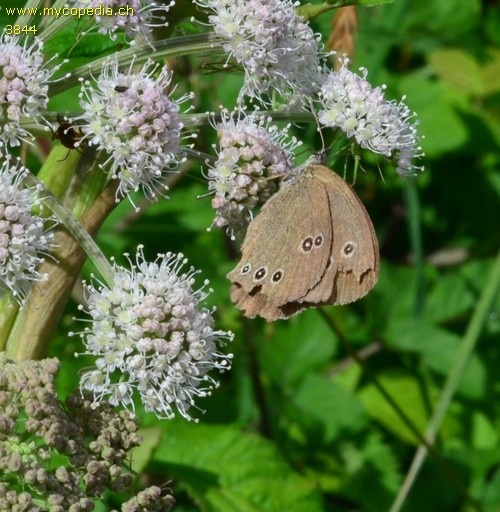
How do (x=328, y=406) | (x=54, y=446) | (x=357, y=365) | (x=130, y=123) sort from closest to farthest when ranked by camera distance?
(x=54, y=446)
(x=130, y=123)
(x=328, y=406)
(x=357, y=365)

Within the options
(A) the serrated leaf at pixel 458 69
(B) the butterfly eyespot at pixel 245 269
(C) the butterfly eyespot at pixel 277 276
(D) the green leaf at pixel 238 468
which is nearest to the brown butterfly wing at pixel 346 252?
(C) the butterfly eyespot at pixel 277 276

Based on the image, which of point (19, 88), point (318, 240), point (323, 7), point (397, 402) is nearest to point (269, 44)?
point (323, 7)

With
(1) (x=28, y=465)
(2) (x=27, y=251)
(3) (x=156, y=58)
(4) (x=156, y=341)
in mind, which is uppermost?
(3) (x=156, y=58)

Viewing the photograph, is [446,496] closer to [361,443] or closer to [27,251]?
[361,443]

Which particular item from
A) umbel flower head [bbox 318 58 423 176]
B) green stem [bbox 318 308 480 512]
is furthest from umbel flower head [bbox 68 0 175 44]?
green stem [bbox 318 308 480 512]

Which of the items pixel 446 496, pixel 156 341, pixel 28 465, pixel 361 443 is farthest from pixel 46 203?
pixel 446 496

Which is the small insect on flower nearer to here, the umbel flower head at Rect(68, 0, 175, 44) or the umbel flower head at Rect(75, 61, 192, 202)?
the umbel flower head at Rect(75, 61, 192, 202)

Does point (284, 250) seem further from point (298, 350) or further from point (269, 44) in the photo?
point (298, 350)
